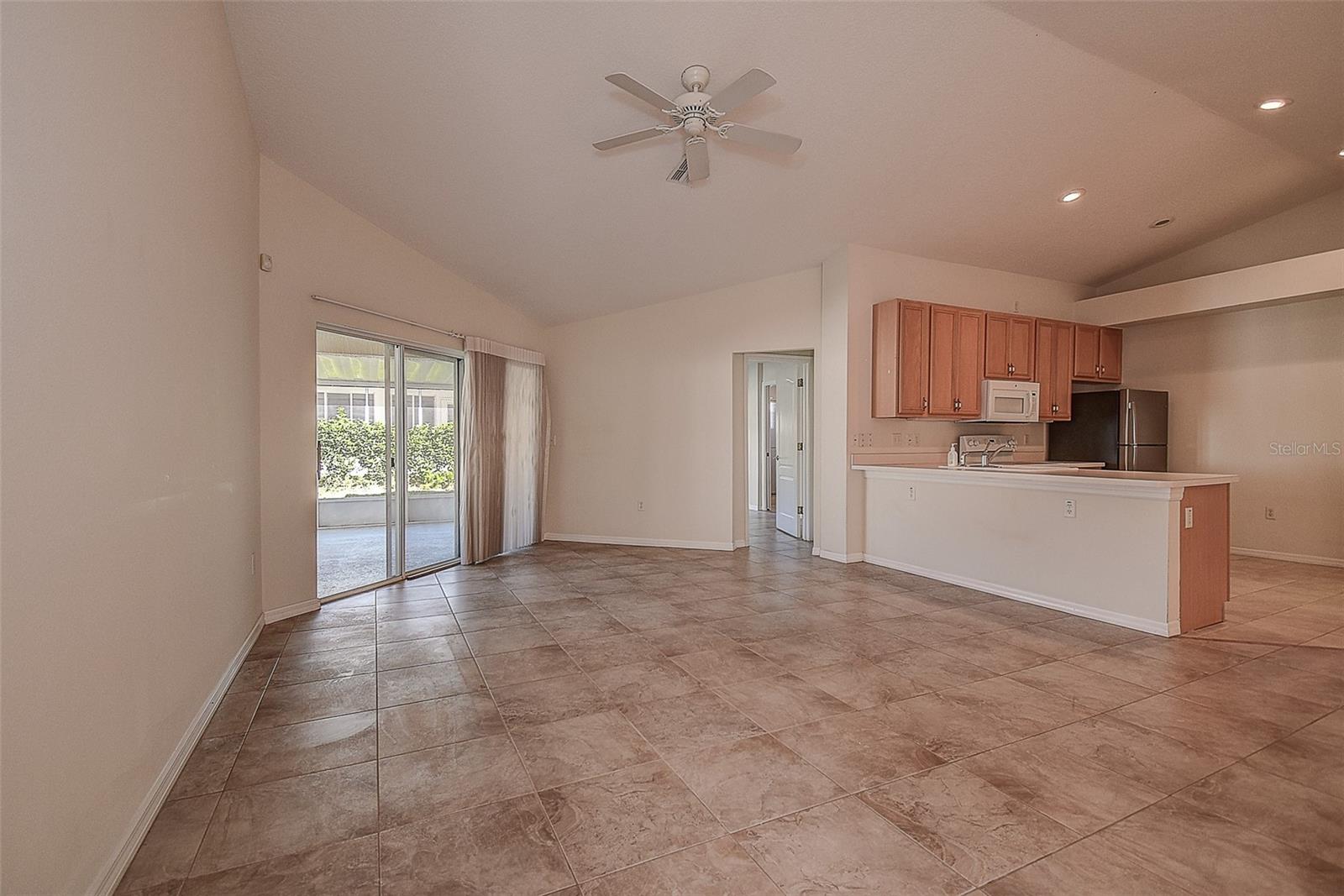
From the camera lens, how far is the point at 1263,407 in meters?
6.08

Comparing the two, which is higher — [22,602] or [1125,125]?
[1125,125]

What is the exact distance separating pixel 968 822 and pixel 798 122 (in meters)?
3.62

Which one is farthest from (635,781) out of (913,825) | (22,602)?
(22,602)

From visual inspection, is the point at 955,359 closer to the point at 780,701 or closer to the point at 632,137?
the point at 632,137

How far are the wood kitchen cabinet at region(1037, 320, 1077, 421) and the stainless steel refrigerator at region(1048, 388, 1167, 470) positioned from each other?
0.78ft

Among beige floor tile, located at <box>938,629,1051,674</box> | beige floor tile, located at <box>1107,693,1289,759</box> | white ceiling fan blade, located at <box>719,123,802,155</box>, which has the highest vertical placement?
white ceiling fan blade, located at <box>719,123,802,155</box>

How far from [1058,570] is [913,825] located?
10.1 feet

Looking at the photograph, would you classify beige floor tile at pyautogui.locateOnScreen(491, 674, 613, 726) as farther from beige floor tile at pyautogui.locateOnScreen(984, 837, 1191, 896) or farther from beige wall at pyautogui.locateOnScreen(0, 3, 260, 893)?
beige floor tile at pyautogui.locateOnScreen(984, 837, 1191, 896)

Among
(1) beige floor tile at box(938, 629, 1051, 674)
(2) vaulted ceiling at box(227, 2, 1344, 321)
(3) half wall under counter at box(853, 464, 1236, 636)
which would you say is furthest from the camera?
(3) half wall under counter at box(853, 464, 1236, 636)

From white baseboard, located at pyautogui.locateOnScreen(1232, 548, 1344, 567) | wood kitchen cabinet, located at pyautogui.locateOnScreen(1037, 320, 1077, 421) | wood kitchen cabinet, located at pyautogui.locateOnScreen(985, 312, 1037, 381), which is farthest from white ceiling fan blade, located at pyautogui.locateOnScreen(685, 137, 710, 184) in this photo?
white baseboard, located at pyautogui.locateOnScreen(1232, 548, 1344, 567)

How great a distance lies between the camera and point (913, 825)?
1.86m

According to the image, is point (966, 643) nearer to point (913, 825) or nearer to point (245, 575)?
point (913, 825)

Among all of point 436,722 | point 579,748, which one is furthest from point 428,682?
point 579,748

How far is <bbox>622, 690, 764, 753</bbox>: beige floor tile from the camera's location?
7.88 feet
